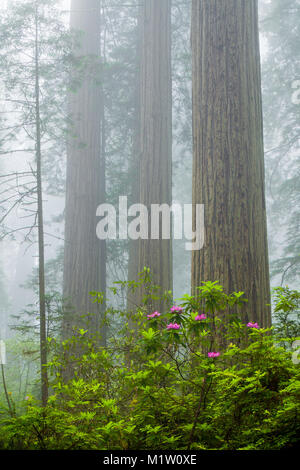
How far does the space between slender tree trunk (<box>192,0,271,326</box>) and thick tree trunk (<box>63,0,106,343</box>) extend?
5.08m

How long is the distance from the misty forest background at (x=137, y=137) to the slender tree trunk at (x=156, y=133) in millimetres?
24

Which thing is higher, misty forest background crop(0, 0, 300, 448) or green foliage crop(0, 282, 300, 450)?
misty forest background crop(0, 0, 300, 448)

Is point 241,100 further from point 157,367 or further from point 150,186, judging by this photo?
point 150,186

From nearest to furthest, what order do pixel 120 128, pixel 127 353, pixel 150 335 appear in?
1. pixel 150 335
2. pixel 127 353
3. pixel 120 128

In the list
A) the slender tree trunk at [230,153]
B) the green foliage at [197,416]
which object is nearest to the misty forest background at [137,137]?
the slender tree trunk at [230,153]

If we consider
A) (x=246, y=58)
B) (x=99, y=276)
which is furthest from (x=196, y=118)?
(x=99, y=276)

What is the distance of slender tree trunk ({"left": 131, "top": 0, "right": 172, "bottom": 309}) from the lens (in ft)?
25.7

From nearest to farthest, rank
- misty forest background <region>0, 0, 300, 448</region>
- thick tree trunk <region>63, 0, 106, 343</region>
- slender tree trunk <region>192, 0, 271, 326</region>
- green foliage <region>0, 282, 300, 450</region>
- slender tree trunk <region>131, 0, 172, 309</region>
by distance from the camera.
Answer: green foliage <region>0, 282, 300, 450</region>
slender tree trunk <region>192, 0, 271, 326</region>
misty forest background <region>0, 0, 300, 448</region>
slender tree trunk <region>131, 0, 172, 309</region>
thick tree trunk <region>63, 0, 106, 343</region>

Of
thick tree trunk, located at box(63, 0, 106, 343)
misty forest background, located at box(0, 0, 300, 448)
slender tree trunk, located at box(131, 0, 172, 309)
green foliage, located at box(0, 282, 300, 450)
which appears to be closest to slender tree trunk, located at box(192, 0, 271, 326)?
misty forest background, located at box(0, 0, 300, 448)

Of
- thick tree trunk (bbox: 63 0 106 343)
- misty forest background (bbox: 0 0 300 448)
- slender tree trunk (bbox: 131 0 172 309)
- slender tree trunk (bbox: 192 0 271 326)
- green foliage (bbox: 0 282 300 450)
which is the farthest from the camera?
thick tree trunk (bbox: 63 0 106 343)

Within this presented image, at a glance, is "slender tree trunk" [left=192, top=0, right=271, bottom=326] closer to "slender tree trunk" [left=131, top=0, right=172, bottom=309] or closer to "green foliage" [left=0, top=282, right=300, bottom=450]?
"green foliage" [left=0, top=282, right=300, bottom=450]

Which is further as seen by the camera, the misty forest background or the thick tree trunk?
the thick tree trunk

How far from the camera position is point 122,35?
12859 millimetres

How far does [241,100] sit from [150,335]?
2418 mm
